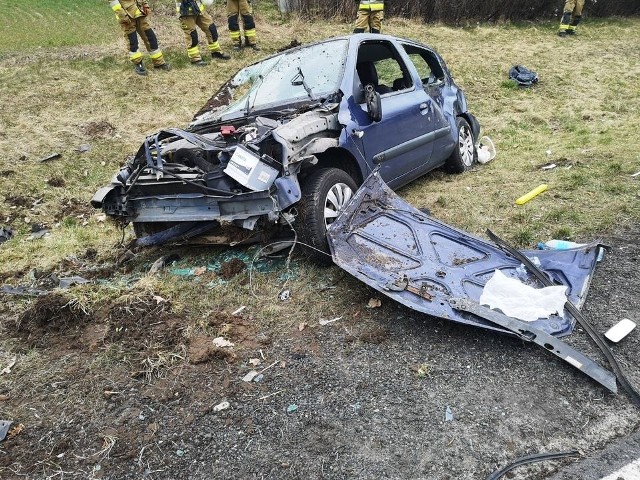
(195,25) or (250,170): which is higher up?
(195,25)

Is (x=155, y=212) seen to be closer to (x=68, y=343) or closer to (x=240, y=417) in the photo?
(x=68, y=343)

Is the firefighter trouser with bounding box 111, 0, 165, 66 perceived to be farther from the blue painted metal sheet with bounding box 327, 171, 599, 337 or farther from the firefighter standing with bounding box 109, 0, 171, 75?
the blue painted metal sheet with bounding box 327, 171, 599, 337

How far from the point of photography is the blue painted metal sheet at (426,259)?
10.3 ft

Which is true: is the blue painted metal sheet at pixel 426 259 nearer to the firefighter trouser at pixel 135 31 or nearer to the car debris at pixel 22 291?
the car debris at pixel 22 291

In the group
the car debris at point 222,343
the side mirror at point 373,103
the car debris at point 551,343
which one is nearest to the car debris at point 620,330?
the car debris at point 551,343

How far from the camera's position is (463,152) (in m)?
6.32

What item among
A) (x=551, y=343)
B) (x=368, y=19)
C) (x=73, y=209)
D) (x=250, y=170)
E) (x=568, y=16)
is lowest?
(x=73, y=209)

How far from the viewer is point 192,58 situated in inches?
394

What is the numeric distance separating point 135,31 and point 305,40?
375 cm

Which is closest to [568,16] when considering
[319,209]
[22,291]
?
[319,209]

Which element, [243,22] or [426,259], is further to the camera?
[243,22]

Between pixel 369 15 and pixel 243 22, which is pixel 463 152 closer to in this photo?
pixel 369 15

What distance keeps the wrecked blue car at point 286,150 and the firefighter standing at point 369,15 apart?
529 cm

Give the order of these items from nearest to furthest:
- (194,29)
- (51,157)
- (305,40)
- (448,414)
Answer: (448,414)
(51,157)
(194,29)
(305,40)
